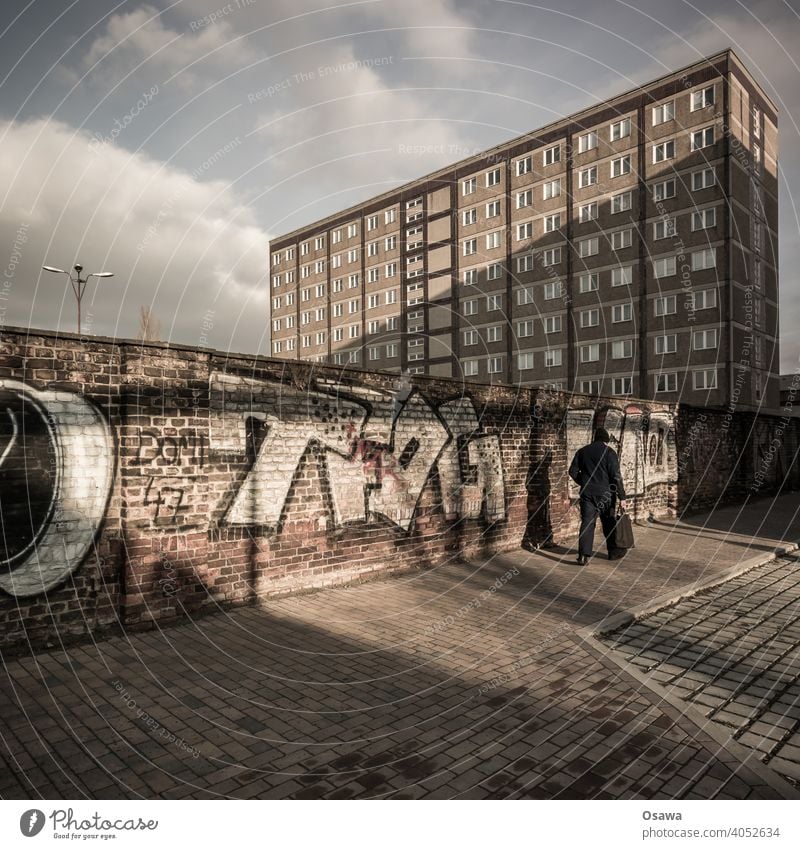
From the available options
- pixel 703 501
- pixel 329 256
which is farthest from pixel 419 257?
pixel 703 501

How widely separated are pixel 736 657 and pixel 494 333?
4415cm

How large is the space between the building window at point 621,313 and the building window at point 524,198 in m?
11.0

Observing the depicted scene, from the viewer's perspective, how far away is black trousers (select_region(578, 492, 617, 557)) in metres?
9.07

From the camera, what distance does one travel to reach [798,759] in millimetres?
3533

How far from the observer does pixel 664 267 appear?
3884 centimetres

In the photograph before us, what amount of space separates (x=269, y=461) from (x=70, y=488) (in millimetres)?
2105

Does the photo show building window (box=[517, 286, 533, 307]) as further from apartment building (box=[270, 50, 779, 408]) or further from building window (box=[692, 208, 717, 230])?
building window (box=[692, 208, 717, 230])

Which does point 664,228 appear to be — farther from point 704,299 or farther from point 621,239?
point 704,299

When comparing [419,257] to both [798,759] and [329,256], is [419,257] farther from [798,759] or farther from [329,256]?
[798,759]

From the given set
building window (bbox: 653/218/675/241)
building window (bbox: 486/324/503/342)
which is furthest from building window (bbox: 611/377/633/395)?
building window (bbox: 486/324/503/342)

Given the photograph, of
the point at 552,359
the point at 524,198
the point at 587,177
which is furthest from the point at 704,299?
the point at 524,198

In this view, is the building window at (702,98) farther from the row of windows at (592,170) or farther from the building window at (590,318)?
the building window at (590,318)

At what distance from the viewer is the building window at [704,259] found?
120 feet

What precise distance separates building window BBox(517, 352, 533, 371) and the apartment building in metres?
0.11
